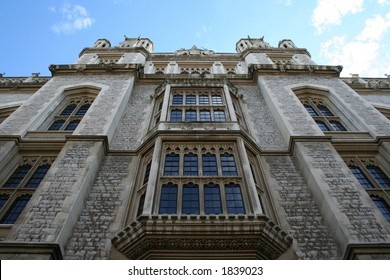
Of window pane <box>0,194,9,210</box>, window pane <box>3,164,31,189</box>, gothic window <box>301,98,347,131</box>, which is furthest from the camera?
gothic window <box>301,98,347,131</box>

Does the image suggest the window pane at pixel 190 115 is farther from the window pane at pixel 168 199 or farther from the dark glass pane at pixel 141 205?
the dark glass pane at pixel 141 205

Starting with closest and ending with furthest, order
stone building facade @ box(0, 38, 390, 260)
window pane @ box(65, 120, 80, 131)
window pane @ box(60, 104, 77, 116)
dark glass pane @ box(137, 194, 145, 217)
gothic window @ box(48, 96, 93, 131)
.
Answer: stone building facade @ box(0, 38, 390, 260) → dark glass pane @ box(137, 194, 145, 217) → window pane @ box(65, 120, 80, 131) → gothic window @ box(48, 96, 93, 131) → window pane @ box(60, 104, 77, 116)

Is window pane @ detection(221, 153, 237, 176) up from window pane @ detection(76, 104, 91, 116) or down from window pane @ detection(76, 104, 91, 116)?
down

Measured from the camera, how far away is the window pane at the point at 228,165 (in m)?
Answer: 9.85

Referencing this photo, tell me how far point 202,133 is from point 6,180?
682 cm

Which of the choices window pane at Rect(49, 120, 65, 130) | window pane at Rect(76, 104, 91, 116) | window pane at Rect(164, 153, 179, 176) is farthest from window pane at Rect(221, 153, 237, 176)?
window pane at Rect(76, 104, 91, 116)

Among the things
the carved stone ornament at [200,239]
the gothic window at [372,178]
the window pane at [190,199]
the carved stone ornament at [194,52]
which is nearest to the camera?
the carved stone ornament at [200,239]

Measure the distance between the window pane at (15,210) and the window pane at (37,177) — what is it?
0.53 metres

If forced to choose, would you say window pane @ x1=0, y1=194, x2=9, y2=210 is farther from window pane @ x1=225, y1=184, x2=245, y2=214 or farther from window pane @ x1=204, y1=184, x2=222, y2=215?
window pane @ x1=225, y1=184, x2=245, y2=214

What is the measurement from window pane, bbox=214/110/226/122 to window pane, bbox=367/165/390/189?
585 centimetres

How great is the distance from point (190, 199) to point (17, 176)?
6317mm

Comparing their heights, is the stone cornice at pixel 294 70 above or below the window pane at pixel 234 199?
above

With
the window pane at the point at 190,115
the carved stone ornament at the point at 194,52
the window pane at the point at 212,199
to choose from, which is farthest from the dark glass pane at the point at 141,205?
the carved stone ornament at the point at 194,52

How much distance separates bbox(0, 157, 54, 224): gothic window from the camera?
9.41m
